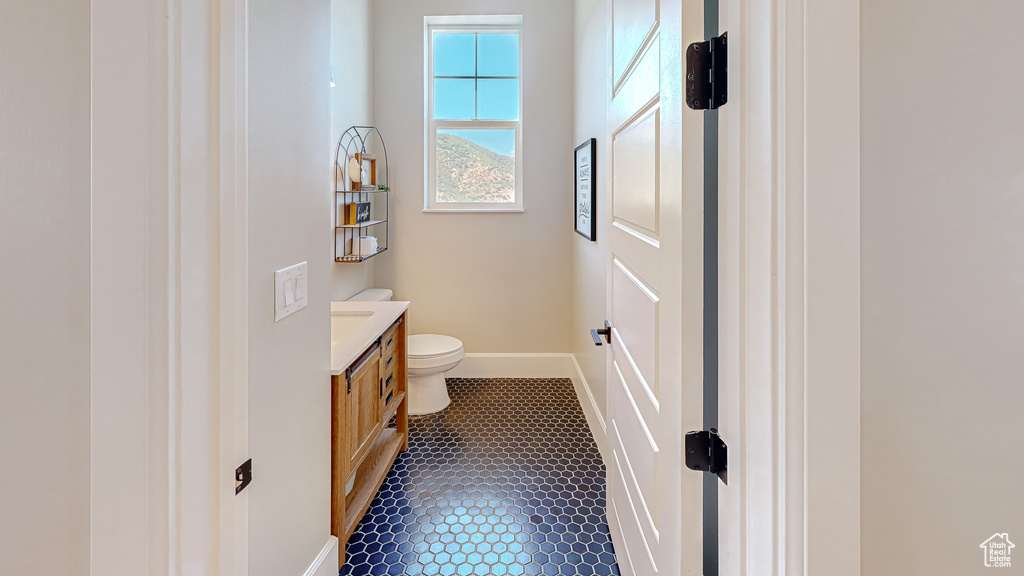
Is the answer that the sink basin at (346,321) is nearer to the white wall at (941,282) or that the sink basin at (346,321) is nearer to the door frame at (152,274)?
the door frame at (152,274)

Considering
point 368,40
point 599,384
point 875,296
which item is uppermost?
point 368,40

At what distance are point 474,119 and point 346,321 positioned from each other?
6.40ft

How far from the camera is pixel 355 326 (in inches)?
→ 92.5

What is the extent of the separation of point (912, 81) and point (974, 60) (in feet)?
0.25

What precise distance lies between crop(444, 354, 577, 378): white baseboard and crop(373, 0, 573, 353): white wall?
2.2 inches

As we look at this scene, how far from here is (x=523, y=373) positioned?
146 inches

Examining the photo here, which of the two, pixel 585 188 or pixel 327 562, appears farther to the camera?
pixel 585 188

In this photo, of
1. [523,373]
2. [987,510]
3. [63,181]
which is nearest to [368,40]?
[523,373]

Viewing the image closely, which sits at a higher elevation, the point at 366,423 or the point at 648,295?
the point at 648,295

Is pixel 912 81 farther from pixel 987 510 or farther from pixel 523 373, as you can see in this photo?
pixel 523 373

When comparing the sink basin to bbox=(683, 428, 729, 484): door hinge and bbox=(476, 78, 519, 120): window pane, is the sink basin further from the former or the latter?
bbox=(476, 78, 519, 120): window pane

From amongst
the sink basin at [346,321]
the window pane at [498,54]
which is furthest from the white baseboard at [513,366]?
the window pane at [498,54]

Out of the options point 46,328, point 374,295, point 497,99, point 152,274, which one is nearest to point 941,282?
point 152,274

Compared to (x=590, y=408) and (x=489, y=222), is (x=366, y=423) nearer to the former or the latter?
(x=590, y=408)
